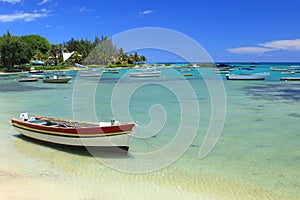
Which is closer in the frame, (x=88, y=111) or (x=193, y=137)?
(x=193, y=137)

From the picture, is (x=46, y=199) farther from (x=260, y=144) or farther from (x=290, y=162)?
(x=260, y=144)

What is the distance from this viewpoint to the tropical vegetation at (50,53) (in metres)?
77.8

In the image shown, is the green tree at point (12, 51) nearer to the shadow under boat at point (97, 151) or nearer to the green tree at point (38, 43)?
the green tree at point (38, 43)

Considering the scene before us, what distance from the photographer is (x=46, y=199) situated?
22.9ft

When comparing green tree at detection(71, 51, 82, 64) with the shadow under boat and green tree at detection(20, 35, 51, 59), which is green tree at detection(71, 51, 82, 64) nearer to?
green tree at detection(20, 35, 51, 59)

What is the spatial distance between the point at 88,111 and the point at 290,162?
14.6 m

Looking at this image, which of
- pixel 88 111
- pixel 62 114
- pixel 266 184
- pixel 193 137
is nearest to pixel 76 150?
pixel 193 137

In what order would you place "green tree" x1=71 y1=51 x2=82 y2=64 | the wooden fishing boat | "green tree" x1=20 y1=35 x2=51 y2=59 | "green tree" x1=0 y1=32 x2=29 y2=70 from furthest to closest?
"green tree" x1=20 y1=35 x2=51 y2=59
"green tree" x1=71 y1=51 x2=82 y2=64
"green tree" x1=0 y1=32 x2=29 y2=70
the wooden fishing boat

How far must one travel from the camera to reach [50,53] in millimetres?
115188

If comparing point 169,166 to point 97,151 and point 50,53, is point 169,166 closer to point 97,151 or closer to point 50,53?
point 97,151

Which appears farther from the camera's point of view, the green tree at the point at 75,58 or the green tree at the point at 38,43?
the green tree at the point at 38,43

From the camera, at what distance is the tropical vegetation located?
255ft

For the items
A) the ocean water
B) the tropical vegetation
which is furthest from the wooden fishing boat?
the tropical vegetation

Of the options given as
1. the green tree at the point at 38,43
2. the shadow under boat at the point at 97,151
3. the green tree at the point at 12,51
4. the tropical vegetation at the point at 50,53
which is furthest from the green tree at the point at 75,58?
the shadow under boat at the point at 97,151
